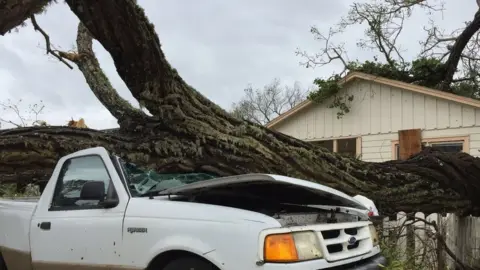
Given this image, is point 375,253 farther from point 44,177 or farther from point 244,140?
point 44,177

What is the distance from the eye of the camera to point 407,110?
12352 millimetres

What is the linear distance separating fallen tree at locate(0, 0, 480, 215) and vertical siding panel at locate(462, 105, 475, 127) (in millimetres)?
3789

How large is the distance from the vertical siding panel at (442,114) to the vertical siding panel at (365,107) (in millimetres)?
1744

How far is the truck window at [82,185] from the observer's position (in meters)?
3.98

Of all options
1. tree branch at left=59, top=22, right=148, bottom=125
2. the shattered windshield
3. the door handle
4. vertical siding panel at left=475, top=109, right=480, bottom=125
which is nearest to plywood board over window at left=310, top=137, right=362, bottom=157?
vertical siding panel at left=475, top=109, right=480, bottom=125

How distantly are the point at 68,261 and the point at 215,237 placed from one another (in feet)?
5.24

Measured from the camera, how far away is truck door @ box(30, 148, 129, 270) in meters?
3.90

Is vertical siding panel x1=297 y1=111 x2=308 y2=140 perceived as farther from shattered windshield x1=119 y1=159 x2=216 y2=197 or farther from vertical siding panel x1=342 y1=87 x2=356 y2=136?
shattered windshield x1=119 y1=159 x2=216 y2=197

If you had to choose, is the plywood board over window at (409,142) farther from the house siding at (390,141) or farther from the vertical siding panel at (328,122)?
the vertical siding panel at (328,122)

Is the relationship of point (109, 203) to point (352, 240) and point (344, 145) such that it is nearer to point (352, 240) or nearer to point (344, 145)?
point (352, 240)

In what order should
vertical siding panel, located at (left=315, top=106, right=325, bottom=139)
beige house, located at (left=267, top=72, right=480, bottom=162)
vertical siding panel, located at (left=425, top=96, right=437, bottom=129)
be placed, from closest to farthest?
beige house, located at (left=267, top=72, right=480, bottom=162), vertical siding panel, located at (left=425, top=96, right=437, bottom=129), vertical siding panel, located at (left=315, top=106, right=325, bottom=139)

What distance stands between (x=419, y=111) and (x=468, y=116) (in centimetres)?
112

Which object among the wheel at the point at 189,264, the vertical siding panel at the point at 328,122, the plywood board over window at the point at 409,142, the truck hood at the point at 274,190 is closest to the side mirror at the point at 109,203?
the truck hood at the point at 274,190

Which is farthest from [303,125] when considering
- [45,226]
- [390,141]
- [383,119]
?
[45,226]
